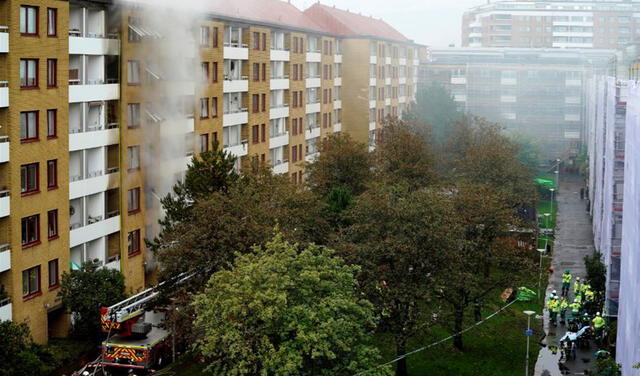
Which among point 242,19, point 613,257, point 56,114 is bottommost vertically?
point 613,257

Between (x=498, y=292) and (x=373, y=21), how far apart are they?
51828 mm

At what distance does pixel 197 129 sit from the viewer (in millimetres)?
47156

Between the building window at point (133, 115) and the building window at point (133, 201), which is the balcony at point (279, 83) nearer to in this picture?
the building window at point (133, 115)

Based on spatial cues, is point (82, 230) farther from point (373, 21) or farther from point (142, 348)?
point (373, 21)

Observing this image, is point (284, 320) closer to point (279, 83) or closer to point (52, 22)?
point (52, 22)

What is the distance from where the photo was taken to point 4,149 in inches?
1271

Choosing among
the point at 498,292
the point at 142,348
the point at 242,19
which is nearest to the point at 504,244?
the point at 498,292

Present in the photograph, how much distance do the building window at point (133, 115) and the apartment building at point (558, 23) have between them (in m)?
109

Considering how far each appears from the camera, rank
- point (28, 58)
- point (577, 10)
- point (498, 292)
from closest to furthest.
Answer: point (28, 58) < point (498, 292) < point (577, 10)

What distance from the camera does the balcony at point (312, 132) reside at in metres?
67.6

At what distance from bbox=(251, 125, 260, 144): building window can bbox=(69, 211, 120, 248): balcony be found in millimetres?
16926

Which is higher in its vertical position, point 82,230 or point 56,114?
point 56,114

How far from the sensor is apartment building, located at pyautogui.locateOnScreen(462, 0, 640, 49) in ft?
472

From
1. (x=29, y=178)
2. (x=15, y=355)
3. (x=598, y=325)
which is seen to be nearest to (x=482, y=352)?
(x=598, y=325)
